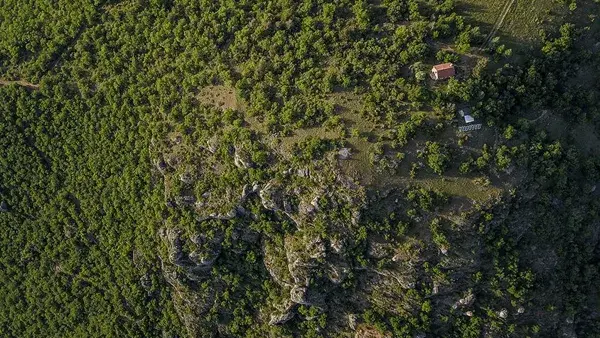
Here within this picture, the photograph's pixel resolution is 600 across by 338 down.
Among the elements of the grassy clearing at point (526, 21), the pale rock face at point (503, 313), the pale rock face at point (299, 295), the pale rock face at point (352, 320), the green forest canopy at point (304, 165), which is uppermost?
the grassy clearing at point (526, 21)

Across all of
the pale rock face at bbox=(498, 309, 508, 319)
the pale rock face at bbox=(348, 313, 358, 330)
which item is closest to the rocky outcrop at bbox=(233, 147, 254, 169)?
the pale rock face at bbox=(348, 313, 358, 330)

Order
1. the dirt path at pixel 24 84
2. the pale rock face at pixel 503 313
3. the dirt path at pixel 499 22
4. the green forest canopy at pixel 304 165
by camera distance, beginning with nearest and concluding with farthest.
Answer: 1. the green forest canopy at pixel 304 165
2. the dirt path at pixel 499 22
3. the pale rock face at pixel 503 313
4. the dirt path at pixel 24 84

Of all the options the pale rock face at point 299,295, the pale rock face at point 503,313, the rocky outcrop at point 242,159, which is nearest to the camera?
the rocky outcrop at point 242,159

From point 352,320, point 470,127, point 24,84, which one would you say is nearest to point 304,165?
point 470,127

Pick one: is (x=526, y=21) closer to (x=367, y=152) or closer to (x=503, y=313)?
(x=367, y=152)

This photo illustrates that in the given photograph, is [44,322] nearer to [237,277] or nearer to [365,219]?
[237,277]

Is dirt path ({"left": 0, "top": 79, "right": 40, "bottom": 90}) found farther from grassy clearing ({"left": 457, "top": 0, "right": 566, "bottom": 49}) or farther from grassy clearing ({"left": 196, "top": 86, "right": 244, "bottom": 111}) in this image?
grassy clearing ({"left": 457, "top": 0, "right": 566, "bottom": 49})

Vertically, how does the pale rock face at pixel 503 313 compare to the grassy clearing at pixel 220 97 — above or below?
below

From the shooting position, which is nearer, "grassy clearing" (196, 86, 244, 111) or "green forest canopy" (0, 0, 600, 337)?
"green forest canopy" (0, 0, 600, 337)

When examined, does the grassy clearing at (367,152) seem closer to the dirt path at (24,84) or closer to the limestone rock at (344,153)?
the limestone rock at (344,153)

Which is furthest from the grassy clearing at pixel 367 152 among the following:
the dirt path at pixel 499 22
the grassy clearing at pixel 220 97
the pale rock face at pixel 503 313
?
the pale rock face at pixel 503 313

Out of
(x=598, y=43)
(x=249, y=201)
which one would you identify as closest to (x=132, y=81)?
(x=249, y=201)

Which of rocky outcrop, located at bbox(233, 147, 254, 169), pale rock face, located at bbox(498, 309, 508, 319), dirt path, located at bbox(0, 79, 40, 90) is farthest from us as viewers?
dirt path, located at bbox(0, 79, 40, 90)
